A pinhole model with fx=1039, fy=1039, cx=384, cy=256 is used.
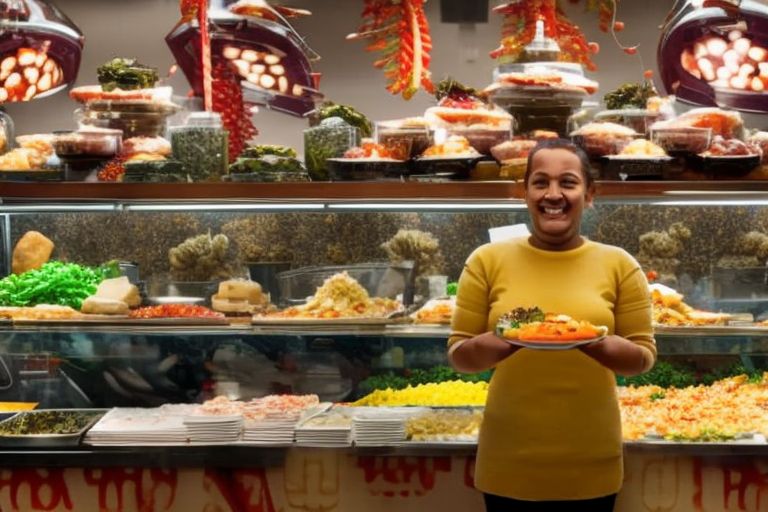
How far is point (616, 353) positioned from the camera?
3396 millimetres

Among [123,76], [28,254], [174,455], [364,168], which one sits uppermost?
[123,76]

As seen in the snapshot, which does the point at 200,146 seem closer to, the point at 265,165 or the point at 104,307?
the point at 265,165

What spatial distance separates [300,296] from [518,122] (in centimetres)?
132

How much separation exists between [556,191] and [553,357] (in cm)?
56

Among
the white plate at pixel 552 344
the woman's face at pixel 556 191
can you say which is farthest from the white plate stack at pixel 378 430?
the woman's face at pixel 556 191

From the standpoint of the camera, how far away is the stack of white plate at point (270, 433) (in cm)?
425

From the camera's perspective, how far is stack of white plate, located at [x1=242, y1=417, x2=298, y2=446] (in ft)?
13.9

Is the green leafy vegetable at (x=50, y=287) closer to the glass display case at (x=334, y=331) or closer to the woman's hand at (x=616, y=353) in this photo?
the glass display case at (x=334, y=331)

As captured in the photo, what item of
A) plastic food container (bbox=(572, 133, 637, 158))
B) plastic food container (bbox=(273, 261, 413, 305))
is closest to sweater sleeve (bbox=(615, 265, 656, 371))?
plastic food container (bbox=(572, 133, 637, 158))

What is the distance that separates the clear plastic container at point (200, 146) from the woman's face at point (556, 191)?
1705 millimetres

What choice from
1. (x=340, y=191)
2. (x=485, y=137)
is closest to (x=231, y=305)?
(x=340, y=191)

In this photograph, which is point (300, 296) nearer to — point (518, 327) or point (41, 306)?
point (41, 306)

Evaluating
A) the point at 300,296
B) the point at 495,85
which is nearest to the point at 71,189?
the point at 300,296

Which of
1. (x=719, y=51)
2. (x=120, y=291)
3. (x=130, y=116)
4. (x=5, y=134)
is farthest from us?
(x=719, y=51)
